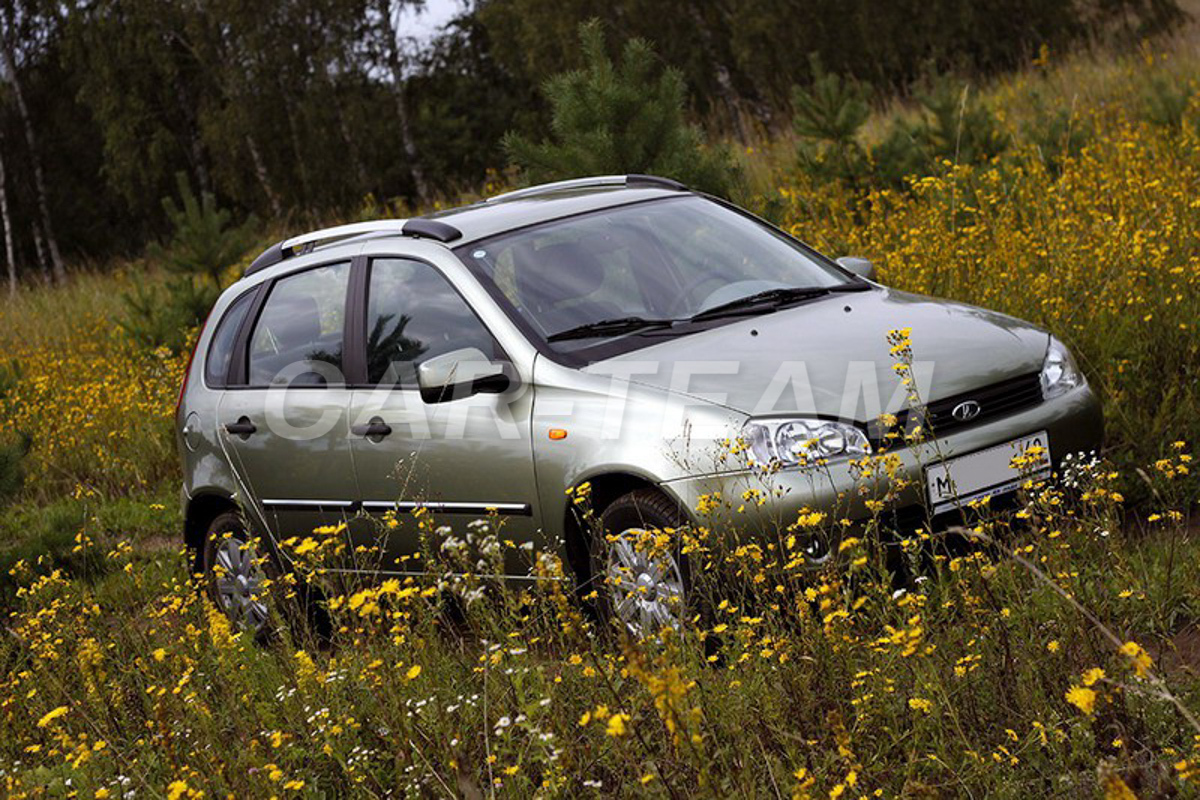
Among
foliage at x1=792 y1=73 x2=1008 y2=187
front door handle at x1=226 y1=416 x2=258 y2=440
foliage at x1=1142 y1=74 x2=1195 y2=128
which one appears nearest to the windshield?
front door handle at x1=226 y1=416 x2=258 y2=440

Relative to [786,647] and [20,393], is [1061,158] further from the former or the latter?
[20,393]

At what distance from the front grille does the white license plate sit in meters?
0.12

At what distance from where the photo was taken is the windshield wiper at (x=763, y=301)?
5938mm

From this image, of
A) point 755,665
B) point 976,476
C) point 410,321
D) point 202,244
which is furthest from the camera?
point 202,244

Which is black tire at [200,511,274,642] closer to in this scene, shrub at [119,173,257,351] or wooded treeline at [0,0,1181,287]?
shrub at [119,173,257,351]

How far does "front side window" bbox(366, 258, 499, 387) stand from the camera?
19.7 feet

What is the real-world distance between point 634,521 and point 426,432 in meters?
1.13

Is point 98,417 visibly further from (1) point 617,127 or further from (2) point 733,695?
(2) point 733,695

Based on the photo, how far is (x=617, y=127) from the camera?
35.0 ft

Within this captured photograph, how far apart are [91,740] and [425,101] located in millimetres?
35674

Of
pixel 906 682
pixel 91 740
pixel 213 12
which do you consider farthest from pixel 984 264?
pixel 213 12

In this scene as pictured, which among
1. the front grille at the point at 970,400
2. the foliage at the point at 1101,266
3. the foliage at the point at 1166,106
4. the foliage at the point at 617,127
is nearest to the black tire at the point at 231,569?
the front grille at the point at 970,400

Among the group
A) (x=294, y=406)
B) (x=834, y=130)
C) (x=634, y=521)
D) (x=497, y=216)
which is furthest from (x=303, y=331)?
(x=834, y=130)

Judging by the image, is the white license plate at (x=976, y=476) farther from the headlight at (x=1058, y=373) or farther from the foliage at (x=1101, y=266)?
the foliage at (x=1101, y=266)
